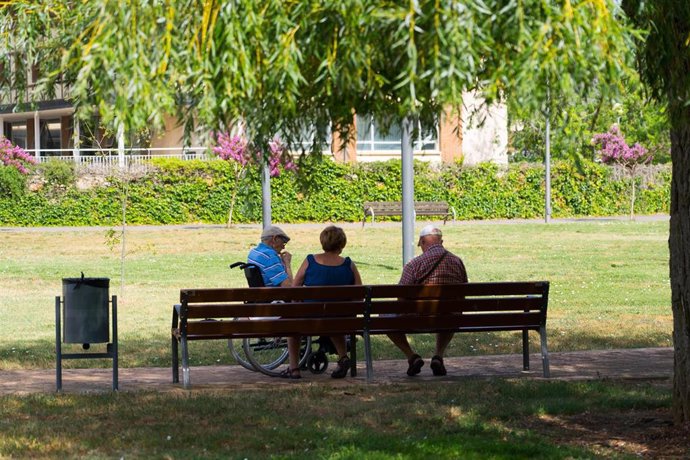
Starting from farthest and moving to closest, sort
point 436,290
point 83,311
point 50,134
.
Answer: point 50,134 < point 436,290 < point 83,311

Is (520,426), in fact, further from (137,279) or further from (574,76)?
(137,279)

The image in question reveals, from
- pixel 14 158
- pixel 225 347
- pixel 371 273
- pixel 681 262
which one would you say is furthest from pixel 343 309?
pixel 14 158

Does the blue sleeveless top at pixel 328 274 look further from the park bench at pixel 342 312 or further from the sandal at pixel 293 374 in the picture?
the sandal at pixel 293 374

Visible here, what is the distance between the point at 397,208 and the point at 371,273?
16.6 meters

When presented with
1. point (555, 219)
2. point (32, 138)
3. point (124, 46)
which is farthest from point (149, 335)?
point (32, 138)

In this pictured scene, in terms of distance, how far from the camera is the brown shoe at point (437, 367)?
10602 mm

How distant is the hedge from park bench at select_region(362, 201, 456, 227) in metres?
1.75

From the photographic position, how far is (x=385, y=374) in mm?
10945

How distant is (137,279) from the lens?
23.3 meters

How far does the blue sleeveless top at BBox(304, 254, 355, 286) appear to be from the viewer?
35.8 ft

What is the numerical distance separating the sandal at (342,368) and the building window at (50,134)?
50.1 metres

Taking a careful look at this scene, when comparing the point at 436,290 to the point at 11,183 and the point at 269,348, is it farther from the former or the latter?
the point at 11,183

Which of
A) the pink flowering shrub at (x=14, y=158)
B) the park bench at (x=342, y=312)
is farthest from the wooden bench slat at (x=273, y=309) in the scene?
the pink flowering shrub at (x=14, y=158)

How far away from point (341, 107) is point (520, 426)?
3.06 metres
